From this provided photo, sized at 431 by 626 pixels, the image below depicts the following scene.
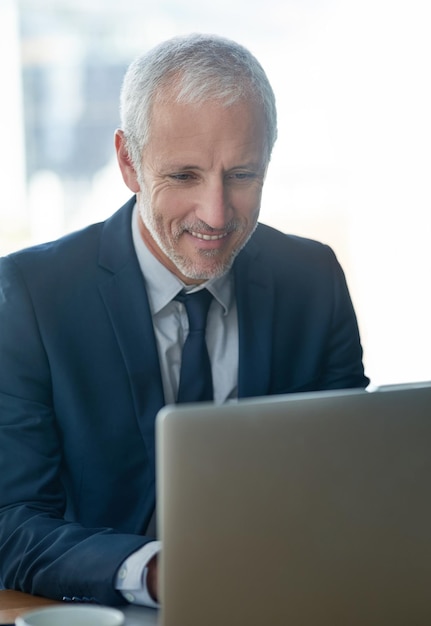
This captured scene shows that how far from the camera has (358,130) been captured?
4.79 metres

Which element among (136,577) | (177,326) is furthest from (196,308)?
(136,577)

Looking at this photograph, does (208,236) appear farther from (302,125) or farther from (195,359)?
(302,125)

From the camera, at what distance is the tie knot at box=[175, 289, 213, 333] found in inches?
75.8

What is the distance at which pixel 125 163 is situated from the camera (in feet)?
6.34

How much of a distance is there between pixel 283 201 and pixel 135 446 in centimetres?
311

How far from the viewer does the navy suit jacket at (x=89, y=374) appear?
1.74 m

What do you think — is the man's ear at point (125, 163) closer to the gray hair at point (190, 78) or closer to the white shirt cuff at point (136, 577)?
the gray hair at point (190, 78)

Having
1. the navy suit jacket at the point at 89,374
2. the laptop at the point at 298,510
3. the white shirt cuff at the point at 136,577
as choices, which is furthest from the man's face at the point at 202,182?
the laptop at the point at 298,510

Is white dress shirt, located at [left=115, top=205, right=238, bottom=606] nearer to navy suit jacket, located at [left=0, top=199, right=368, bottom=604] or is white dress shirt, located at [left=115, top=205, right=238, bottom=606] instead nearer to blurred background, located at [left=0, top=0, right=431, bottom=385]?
navy suit jacket, located at [left=0, top=199, right=368, bottom=604]

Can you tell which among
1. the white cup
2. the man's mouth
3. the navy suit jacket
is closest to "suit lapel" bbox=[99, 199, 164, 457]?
→ the navy suit jacket

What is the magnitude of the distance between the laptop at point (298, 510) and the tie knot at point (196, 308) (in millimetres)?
872

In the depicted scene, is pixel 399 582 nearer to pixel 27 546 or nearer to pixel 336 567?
pixel 336 567

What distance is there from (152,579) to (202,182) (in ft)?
2.47

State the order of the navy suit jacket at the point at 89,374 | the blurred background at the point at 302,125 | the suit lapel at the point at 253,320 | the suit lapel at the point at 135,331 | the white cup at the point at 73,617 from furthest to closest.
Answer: the blurred background at the point at 302,125 → the suit lapel at the point at 253,320 → the suit lapel at the point at 135,331 → the navy suit jacket at the point at 89,374 → the white cup at the point at 73,617
